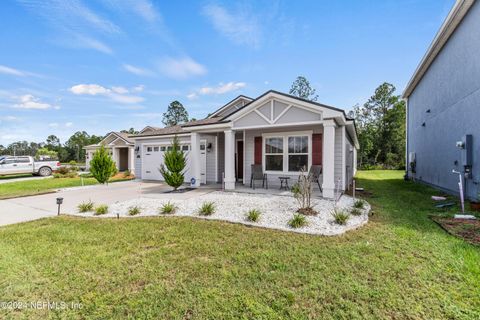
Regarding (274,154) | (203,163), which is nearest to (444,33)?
(274,154)

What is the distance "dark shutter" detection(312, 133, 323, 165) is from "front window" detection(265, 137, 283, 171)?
1.39 metres

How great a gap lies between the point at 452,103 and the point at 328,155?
6.60 m

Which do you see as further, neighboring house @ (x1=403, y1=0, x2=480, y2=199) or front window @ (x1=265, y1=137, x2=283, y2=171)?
front window @ (x1=265, y1=137, x2=283, y2=171)

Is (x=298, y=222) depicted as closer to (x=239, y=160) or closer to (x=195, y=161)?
(x=195, y=161)

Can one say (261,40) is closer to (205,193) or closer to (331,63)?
(331,63)

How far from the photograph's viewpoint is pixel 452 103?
955cm

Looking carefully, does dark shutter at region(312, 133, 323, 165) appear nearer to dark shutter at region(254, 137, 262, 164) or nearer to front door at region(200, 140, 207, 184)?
dark shutter at region(254, 137, 262, 164)

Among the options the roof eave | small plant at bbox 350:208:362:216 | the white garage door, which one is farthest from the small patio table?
the roof eave

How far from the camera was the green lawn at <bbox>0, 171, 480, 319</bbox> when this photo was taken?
2.51 metres

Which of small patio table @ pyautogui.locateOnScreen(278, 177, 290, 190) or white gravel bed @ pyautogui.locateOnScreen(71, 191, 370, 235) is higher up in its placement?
small patio table @ pyautogui.locateOnScreen(278, 177, 290, 190)

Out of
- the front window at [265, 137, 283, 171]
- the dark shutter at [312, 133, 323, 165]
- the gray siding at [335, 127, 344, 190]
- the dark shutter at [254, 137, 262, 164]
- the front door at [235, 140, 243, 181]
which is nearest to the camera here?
the gray siding at [335, 127, 344, 190]

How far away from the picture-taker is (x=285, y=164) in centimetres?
1009

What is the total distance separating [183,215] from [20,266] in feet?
10.8

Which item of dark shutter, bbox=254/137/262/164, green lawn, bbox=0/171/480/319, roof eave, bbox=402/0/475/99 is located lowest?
green lawn, bbox=0/171/480/319
